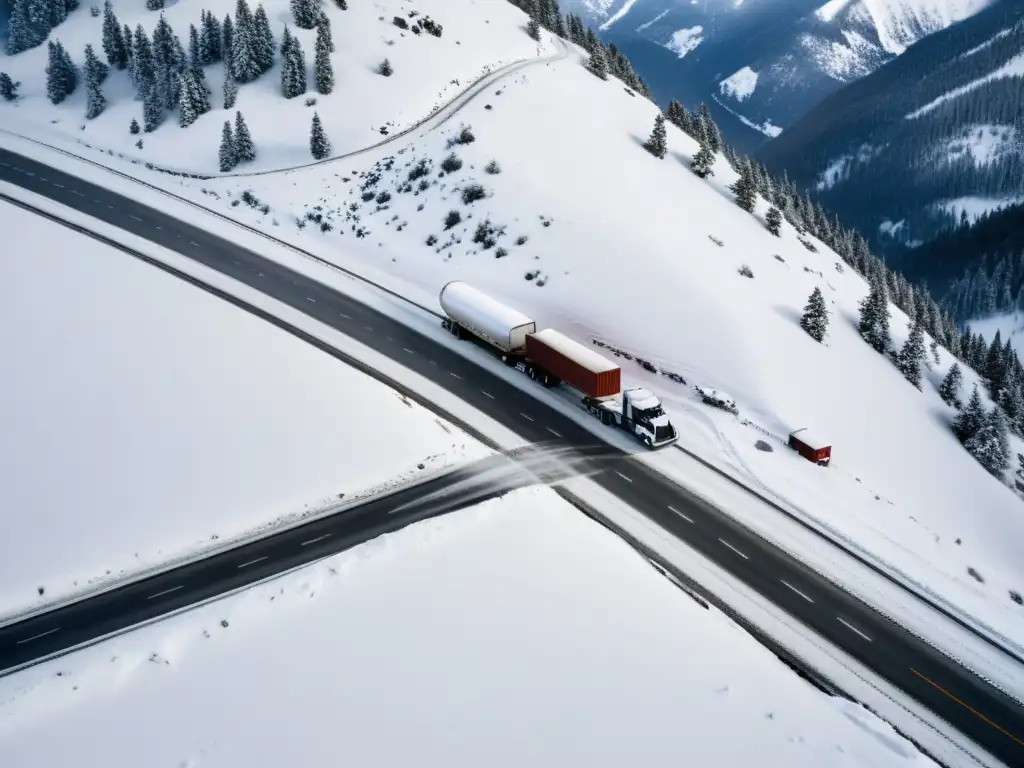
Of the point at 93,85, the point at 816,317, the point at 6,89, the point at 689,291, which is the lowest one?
the point at 816,317

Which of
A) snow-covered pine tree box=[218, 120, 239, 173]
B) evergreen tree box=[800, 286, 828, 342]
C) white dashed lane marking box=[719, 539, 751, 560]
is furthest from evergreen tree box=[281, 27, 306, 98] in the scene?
white dashed lane marking box=[719, 539, 751, 560]

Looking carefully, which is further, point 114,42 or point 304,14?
point 114,42

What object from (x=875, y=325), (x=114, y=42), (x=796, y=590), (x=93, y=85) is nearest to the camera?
(x=796, y=590)

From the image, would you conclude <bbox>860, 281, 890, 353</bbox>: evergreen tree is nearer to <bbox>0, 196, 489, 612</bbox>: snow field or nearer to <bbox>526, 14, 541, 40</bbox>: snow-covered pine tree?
<bbox>0, 196, 489, 612</bbox>: snow field

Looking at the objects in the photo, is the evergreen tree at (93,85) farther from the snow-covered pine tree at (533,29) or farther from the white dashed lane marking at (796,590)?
the white dashed lane marking at (796,590)

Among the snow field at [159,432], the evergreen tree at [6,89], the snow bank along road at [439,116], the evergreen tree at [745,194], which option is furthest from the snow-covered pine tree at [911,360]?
the evergreen tree at [6,89]

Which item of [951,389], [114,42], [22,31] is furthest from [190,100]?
[951,389]

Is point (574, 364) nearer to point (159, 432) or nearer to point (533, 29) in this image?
point (159, 432)
